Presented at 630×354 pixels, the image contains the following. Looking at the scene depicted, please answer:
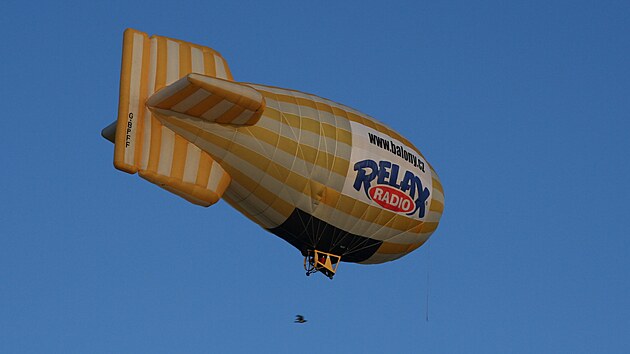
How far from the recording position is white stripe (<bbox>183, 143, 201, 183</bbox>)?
6181cm

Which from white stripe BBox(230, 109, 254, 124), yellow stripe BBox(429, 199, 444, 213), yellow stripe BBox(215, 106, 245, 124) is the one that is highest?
yellow stripe BBox(429, 199, 444, 213)

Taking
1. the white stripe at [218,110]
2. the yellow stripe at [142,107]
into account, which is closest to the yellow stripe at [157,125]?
the yellow stripe at [142,107]

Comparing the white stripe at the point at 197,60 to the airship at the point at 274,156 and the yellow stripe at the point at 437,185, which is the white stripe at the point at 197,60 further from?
the yellow stripe at the point at 437,185

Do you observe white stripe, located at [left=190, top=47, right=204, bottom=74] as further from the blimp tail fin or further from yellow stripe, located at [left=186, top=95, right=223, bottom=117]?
yellow stripe, located at [left=186, top=95, right=223, bottom=117]

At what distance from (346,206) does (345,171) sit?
6.73 ft

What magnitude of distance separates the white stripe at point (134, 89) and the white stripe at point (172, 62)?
1436 mm

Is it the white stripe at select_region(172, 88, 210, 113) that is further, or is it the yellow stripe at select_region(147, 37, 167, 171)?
the yellow stripe at select_region(147, 37, 167, 171)

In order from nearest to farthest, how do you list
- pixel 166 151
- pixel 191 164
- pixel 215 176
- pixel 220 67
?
pixel 166 151 < pixel 191 164 < pixel 215 176 < pixel 220 67

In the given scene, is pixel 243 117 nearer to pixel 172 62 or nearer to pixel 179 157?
pixel 179 157

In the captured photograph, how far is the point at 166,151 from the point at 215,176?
296cm

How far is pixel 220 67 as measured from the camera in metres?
64.8

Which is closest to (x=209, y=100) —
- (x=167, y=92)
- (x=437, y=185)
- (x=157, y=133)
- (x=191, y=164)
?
(x=167, y=92)

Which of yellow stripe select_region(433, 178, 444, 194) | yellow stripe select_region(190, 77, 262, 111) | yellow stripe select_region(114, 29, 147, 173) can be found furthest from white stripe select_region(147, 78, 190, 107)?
yellow stripe select_region(433, 178, 444, 194)

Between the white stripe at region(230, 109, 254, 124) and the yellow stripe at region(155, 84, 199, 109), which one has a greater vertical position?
the white stripe at region(230, 109, 254, 124)
